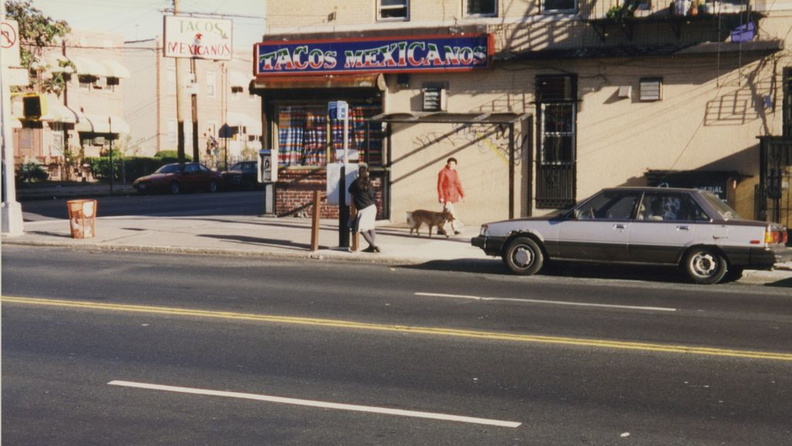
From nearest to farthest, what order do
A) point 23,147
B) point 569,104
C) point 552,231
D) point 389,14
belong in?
point 552,231 → point 569,104 → point 389,14 → point 23,147

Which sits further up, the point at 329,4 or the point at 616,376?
the point at 329,4

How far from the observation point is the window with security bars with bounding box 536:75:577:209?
935 inches

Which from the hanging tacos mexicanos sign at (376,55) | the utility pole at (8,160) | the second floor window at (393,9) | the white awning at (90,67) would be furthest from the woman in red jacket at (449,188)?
the white awning at (90,67)

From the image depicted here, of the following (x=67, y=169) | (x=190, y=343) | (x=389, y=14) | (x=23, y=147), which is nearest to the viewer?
(x=190, y=343)

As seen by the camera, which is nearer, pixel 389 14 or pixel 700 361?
pixel 700 361

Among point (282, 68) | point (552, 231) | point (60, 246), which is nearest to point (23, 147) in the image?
point (282, 68)

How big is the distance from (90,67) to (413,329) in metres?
50.7

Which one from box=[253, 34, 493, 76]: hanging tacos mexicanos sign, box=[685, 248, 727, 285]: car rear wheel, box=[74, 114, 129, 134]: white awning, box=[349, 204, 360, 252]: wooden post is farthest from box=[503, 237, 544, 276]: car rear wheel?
box=[74, 114, 129, 134]: white awning

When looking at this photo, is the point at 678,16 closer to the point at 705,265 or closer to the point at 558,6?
the point at 558,6

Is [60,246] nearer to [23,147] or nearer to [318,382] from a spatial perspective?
[318,382]

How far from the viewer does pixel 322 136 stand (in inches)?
1073

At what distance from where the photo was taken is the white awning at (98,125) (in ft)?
187

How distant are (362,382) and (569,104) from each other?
1671 centimetres

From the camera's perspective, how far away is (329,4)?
26141 mm
